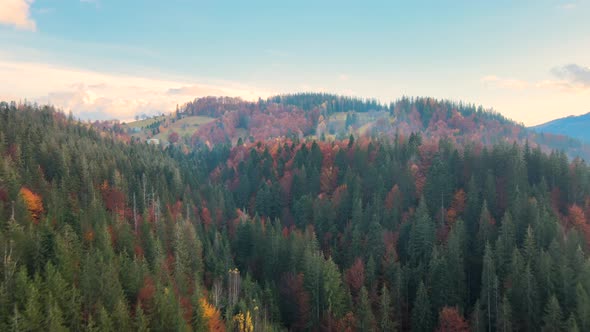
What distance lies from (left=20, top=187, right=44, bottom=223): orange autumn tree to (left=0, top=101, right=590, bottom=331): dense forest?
1.08 ft

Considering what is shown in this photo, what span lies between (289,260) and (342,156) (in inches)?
2637

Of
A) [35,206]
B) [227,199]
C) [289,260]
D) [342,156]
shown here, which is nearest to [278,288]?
[289,260]

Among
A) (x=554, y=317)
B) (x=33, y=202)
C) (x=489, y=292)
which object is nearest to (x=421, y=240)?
(x=489, y=292)

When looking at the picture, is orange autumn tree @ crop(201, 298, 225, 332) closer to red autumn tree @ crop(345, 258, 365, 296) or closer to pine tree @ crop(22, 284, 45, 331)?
pine tree @ crop(22, 284, 45, 331)

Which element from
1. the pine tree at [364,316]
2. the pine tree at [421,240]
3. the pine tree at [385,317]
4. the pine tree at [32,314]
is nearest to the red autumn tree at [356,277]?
the pine tree at [385,317]

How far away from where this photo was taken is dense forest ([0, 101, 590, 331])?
202ft

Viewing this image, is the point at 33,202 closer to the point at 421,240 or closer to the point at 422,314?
the point at 422,314

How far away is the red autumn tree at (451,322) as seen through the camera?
75625 millimetres

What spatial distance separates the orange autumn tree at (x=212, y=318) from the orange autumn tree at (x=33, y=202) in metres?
37.5

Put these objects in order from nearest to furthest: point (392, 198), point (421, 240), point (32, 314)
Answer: point (32, 314)
point (421, 240)
point (392, 198)

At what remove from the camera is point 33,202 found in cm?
8431

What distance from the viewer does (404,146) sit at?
14975 cm

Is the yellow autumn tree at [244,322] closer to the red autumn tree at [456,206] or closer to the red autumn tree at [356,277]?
the red autumn tree at [356,277]

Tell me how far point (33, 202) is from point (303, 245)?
53.4 metres
